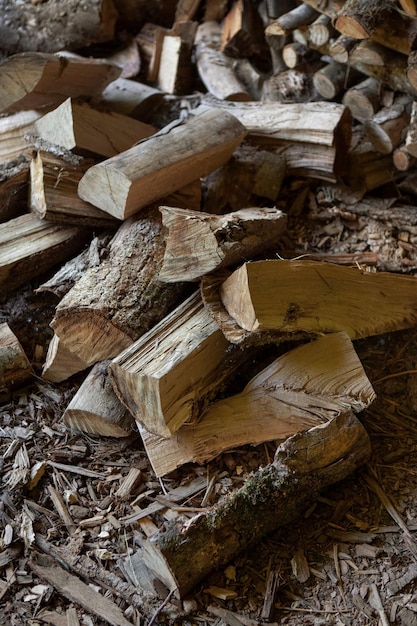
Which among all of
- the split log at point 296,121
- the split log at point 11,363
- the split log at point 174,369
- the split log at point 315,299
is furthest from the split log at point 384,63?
the split log at point 11,363

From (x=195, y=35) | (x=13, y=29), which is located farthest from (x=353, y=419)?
(x=13, y=29)

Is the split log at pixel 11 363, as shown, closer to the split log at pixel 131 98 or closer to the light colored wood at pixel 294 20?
the split log at pixel 131 98

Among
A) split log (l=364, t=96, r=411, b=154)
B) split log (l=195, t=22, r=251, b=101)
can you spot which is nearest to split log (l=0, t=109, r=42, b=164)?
split log (l=195, t=22, r=251, b=101)

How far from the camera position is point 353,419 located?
2.25 metres

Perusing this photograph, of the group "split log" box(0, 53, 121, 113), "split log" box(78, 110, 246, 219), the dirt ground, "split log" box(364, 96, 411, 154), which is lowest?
the dirt ground

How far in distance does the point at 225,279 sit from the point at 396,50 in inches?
54.3

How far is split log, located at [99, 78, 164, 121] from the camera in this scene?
11.2 ft

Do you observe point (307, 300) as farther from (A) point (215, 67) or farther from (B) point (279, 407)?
(A) point (215, 67)

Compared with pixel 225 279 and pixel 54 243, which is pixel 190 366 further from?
pixel 54 243

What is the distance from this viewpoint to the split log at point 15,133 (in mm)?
3178

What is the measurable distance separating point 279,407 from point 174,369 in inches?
16.7

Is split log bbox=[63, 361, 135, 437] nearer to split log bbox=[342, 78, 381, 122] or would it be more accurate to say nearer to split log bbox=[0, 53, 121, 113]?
split log bbox=[0, 53, 121, 113]

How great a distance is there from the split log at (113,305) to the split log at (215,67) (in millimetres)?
1188

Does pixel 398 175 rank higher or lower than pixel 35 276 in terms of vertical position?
lower
